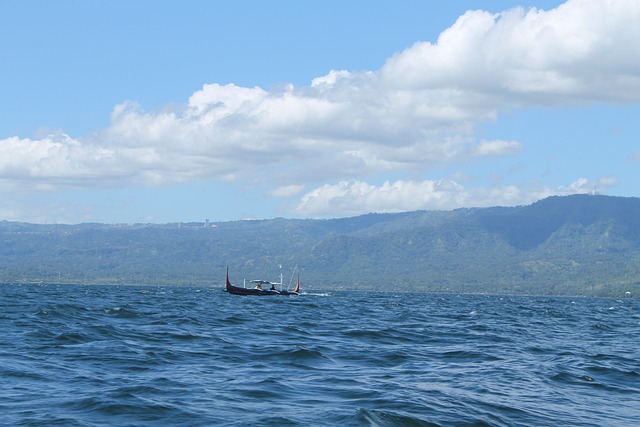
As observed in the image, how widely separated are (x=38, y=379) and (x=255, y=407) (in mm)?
11637

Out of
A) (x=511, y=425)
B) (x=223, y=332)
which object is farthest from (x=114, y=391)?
(x=223, y=332)

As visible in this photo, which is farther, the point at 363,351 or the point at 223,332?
the point at 223,332

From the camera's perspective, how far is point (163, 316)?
279 ft

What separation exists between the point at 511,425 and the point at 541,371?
16.4m

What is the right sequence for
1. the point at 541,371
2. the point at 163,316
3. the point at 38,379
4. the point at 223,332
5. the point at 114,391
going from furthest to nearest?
the point at 163,316, the point at 223,332, the point at 541,371, the point at 38,379, the point at 114,391

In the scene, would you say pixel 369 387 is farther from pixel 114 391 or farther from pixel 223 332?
pixel 223 332

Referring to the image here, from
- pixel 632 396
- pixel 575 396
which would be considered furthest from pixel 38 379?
pixel 632 396

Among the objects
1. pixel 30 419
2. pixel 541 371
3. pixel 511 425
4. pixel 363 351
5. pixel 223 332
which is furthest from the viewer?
pixel 223 332

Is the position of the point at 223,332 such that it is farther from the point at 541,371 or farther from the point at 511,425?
the point at 511,425

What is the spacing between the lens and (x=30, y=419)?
93.9 ft

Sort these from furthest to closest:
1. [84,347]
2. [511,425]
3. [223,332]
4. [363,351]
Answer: [223,332] < [363,351] < [84,347] < [511,425]

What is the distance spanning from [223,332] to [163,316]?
837 inches

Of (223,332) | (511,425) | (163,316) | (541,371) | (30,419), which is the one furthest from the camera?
(163,316)

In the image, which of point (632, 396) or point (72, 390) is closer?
point (72, 390)
